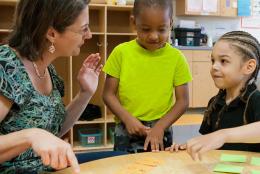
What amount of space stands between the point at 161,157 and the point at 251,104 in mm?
551

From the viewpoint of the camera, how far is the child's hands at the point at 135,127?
171 cm

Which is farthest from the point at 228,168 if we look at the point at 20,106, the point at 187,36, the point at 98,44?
the point at 187,36

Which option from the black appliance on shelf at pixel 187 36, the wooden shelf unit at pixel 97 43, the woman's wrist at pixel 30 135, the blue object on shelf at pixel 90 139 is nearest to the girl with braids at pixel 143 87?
the woman's wrist at pixel 30 135

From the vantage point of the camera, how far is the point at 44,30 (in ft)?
4.33

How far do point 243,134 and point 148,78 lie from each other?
651 millimetres

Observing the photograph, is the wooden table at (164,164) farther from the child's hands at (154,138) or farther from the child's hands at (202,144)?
the child's hands at (154,138)

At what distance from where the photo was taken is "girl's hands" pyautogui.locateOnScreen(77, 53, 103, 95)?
1583mm

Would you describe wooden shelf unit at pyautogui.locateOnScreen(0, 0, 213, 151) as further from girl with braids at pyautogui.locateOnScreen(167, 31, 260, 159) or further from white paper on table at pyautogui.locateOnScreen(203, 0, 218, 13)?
girl with braids at pyautogui.locateOnScreen(167, 31, 260, 159)

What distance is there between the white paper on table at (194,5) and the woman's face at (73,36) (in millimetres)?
3735

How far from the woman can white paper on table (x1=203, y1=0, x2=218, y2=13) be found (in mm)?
3873

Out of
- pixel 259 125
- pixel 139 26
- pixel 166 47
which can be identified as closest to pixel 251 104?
pixel 259 125

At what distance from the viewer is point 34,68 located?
4.43 ft

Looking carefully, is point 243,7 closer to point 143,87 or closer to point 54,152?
point 143,87

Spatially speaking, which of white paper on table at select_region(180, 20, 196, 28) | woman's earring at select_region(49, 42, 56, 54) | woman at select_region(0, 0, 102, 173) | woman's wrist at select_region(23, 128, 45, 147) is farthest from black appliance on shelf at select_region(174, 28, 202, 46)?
woman's wrist at select_region(23, 128, 45, 147)
